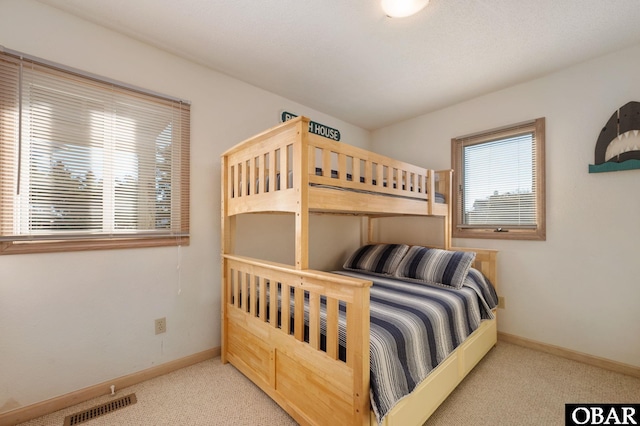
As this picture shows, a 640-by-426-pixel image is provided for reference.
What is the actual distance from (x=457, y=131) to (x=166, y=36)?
2732 mm

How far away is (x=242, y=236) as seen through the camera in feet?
7.77

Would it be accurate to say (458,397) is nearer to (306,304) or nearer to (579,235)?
(306,304)

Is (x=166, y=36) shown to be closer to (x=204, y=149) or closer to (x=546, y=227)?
(x=204, y=149)

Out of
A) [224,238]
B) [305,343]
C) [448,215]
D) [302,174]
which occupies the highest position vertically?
[302,174]

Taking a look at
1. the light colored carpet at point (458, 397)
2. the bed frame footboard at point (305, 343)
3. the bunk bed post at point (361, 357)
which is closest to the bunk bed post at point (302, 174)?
the bed frame footboard at point (305, 343)

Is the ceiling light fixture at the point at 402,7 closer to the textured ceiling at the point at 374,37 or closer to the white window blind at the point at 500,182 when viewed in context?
the textured ceiling at the point at 374,37

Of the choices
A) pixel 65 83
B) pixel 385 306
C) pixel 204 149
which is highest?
pixel 65 83

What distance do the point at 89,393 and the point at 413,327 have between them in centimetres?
201

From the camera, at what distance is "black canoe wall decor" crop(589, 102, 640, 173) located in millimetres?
1921

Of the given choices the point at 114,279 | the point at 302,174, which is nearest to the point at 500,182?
the point at 302,174

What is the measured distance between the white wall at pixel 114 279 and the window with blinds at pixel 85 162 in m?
0.09

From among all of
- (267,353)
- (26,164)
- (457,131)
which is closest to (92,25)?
(26,164)

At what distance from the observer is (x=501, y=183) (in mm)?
2588

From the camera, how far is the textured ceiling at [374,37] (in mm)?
1562
